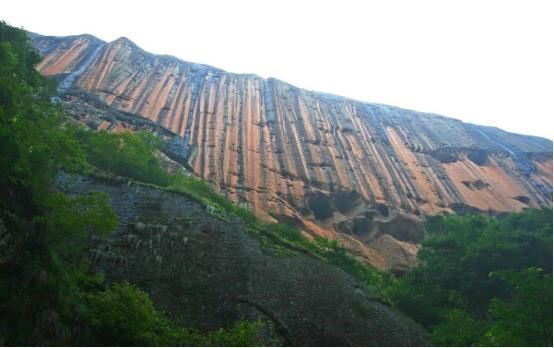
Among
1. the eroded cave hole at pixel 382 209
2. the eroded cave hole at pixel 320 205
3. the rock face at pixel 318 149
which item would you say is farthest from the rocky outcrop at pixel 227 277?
the eroded cave hole at pixel 382 209

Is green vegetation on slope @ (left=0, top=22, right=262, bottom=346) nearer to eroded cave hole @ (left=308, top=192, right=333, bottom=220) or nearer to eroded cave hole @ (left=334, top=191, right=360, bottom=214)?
eroded cave hole @ (left=308, top=192, right=333, bottom=220)

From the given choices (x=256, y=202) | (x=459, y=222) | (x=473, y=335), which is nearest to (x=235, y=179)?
(x=256, y=202)

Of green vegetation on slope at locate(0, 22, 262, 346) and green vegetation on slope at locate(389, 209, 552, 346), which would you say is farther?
green vegetation on slope at locate(389, 209, 552, 346)

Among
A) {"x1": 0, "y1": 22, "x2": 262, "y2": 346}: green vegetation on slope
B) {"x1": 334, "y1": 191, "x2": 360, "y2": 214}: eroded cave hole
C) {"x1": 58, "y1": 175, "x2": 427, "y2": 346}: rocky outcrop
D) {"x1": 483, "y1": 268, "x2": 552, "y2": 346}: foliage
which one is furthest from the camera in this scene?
{"x1": 334, "y1": 191, "x2": 360, "y2": 214}: eroded cave hole

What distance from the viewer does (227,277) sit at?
1667 cm

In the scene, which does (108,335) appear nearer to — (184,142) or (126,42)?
(184,142)

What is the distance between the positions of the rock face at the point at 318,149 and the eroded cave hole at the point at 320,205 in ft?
0.26

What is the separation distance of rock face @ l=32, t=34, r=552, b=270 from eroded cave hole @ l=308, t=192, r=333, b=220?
3.1 inches

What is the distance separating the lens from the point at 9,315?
10516 mm

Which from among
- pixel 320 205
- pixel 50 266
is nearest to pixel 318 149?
pixel 320 205

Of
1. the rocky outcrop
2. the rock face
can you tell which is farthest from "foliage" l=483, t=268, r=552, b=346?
the rock face

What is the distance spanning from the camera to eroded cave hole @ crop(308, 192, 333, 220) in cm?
3588

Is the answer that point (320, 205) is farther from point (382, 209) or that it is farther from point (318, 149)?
point (318, 149)

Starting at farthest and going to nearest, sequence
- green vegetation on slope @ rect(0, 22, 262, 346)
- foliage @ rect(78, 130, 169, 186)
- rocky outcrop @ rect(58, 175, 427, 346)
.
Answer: foliage @ rect(78, 130, 169, 186) < rocky outcrop @ rect(58, 175, 427, 346) < green vegetation on slope @ rect(0, 22, 262, 346)
